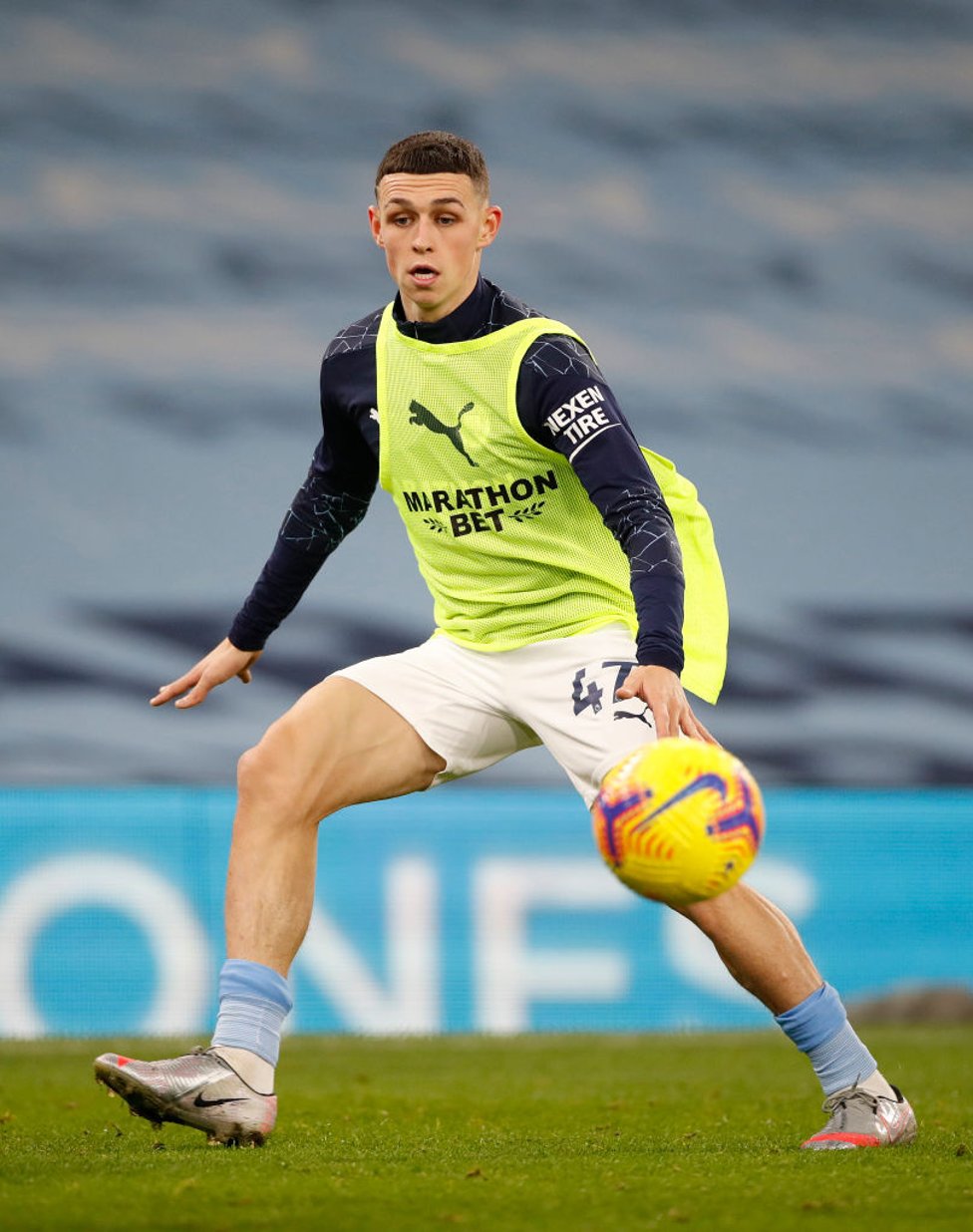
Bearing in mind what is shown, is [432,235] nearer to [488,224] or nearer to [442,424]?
[488,224]

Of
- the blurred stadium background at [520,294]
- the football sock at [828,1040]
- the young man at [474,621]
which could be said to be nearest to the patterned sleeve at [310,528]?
the young man at [474,621]

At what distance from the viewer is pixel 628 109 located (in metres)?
14.5

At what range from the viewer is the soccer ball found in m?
3.57

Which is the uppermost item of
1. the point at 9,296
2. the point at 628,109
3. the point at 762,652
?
the point at 628,109

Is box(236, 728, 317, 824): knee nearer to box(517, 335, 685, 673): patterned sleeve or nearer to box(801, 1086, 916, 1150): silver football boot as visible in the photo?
box(517, 335, 685, 673): patterned sleeve

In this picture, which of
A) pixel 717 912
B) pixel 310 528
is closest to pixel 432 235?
pixel 310 528

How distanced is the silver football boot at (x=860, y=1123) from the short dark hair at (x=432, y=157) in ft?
7.40

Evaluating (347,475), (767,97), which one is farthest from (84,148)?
(347,475)

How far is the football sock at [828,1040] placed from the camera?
4.04 meters

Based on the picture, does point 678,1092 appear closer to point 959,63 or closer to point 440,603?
point 440,603

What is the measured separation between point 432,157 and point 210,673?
1.45 meters

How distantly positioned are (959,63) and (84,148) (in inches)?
274

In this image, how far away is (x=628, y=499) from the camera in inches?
154

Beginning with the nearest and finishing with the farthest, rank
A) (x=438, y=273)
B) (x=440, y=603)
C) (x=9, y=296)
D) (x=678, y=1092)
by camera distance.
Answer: (x=438, y=273)
(x=440, y=603)
(x=678, y=1092)
(x=9, y=296)
